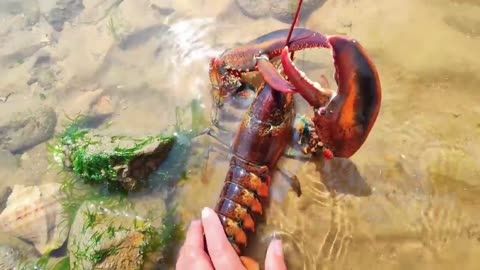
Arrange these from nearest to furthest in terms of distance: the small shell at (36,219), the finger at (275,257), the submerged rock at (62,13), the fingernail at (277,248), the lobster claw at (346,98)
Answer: the lobster claw at (346,98) → the finger at (275,257) → the fingernail at (277,248) → the small shell at (36,219) → the submerged rock at (62,13)

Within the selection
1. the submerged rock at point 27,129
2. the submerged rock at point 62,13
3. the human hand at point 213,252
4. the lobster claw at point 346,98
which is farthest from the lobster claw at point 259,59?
the submerged rock at point 62,13

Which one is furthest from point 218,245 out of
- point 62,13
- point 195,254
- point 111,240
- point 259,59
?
point 62,13

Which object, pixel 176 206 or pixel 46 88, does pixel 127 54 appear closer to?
pixel 46 88

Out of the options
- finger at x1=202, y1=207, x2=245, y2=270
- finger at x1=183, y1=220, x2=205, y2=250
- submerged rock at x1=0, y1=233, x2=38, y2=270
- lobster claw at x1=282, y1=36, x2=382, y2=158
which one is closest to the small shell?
submerged rock at x1=0, y1=233, x2=38, y2=270

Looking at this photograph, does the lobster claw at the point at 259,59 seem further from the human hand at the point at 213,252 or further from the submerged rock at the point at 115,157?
the human hand at the point at 213,252

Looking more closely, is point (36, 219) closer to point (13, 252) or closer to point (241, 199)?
point (13, 252)

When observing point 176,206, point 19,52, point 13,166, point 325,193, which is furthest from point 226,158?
point 19,52
